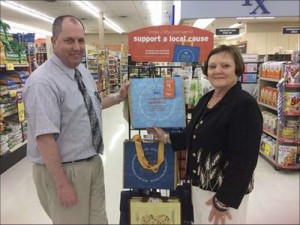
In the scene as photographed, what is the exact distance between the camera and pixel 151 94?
1772 mm

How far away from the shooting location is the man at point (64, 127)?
1601 mm

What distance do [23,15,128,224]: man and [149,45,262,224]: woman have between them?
541 millimetres

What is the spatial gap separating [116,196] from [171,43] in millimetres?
2106

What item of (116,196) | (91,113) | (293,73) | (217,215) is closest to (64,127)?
(91,113)

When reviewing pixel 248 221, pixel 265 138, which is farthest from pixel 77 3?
pixel 248 221

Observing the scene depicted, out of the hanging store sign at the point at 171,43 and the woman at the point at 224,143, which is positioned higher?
the hanging store sign at the point at 171,43

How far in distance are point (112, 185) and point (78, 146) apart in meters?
Answer: 2.00

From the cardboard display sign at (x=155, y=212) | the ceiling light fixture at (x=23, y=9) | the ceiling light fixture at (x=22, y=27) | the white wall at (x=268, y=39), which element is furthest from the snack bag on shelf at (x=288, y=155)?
the ceiling light fixture at (x=22, y=27)

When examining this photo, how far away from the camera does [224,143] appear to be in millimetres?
1536

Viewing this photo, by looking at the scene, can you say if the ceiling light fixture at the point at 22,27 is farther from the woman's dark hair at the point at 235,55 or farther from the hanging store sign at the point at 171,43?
the woman's dark hair at the point at 235,55

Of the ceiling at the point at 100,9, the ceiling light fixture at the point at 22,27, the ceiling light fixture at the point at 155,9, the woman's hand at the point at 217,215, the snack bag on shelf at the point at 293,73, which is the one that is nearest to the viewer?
the woman's hand at the point at 217,215

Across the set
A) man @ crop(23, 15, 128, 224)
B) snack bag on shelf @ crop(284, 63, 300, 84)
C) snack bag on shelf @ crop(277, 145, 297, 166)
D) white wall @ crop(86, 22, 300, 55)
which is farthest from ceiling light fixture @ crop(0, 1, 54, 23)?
man @ crop(23, 15, 128, 224)

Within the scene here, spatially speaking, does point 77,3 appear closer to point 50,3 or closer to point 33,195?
point 50,3

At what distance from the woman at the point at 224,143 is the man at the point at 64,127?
54 centimetres
